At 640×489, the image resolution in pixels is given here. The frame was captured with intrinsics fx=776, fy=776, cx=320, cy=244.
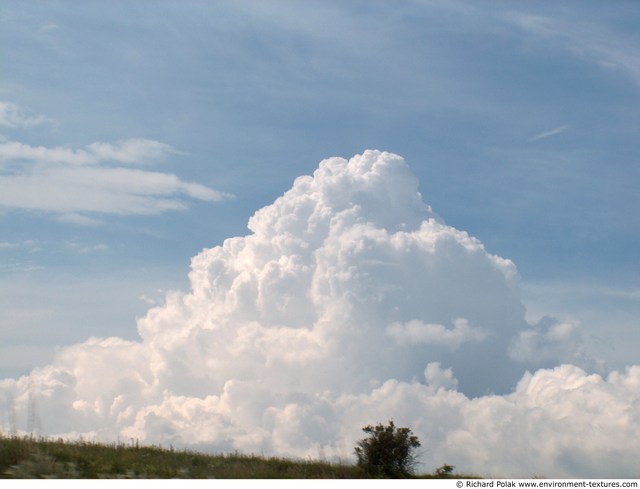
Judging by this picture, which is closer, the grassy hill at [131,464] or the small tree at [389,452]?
the grassy hill at [131,464]

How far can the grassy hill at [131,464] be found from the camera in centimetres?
2712

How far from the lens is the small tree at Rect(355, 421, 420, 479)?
39.5 metres

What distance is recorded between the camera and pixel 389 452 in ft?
131

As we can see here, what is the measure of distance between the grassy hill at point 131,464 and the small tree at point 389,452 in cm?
226

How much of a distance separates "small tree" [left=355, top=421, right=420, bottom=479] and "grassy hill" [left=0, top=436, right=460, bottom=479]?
226 centimetres

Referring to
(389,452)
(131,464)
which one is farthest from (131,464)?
(389,452)

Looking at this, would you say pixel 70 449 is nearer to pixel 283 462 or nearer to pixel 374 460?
pixel 283 462

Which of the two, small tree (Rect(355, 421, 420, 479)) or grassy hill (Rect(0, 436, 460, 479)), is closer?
grassy hill (Rect(0, 436, 460, 479))

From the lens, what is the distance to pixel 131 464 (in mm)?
29891

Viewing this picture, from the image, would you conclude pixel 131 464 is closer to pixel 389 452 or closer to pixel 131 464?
pixel 131 464

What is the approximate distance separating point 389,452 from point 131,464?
1483 cm

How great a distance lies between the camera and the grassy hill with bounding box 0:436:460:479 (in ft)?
89.0
